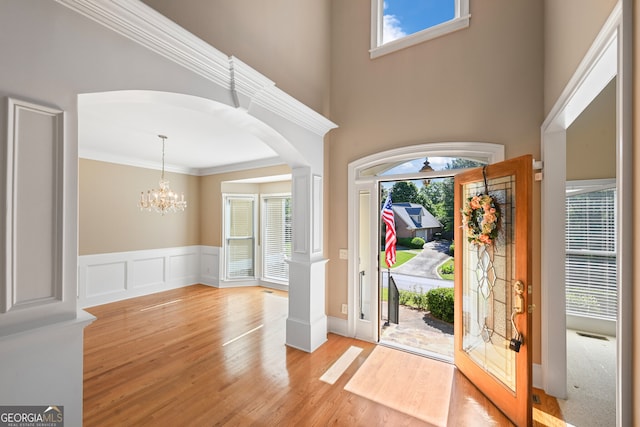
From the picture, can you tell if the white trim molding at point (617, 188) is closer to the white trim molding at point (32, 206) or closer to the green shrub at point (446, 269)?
the white trim molding at point (32, 206)

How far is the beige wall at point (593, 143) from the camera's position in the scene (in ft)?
10.2

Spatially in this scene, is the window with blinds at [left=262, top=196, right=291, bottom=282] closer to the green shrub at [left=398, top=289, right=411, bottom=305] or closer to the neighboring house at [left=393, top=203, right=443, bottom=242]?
the green shrub at [left=398, top=289, right=411, bottom=305]

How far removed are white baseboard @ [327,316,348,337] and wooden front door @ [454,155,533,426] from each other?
1299mm

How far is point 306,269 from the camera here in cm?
318

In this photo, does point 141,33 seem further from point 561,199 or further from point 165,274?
point 165,274

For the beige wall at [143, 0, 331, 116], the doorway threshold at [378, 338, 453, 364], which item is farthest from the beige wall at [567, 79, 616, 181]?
the beige wall at [143, 0, 331, 116]

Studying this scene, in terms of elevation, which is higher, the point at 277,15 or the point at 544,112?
the point at 277,15

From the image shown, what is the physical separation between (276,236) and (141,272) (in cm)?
282

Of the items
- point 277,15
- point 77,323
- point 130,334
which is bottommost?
point 130,334

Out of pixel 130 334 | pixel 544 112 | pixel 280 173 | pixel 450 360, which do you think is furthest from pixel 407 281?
pixel 130 334

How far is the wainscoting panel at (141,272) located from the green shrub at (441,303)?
14.8ft

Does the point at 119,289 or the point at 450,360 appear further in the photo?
the point at 119,289

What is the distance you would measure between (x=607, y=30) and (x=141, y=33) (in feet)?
7.75

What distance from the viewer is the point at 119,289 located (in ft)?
16.9
